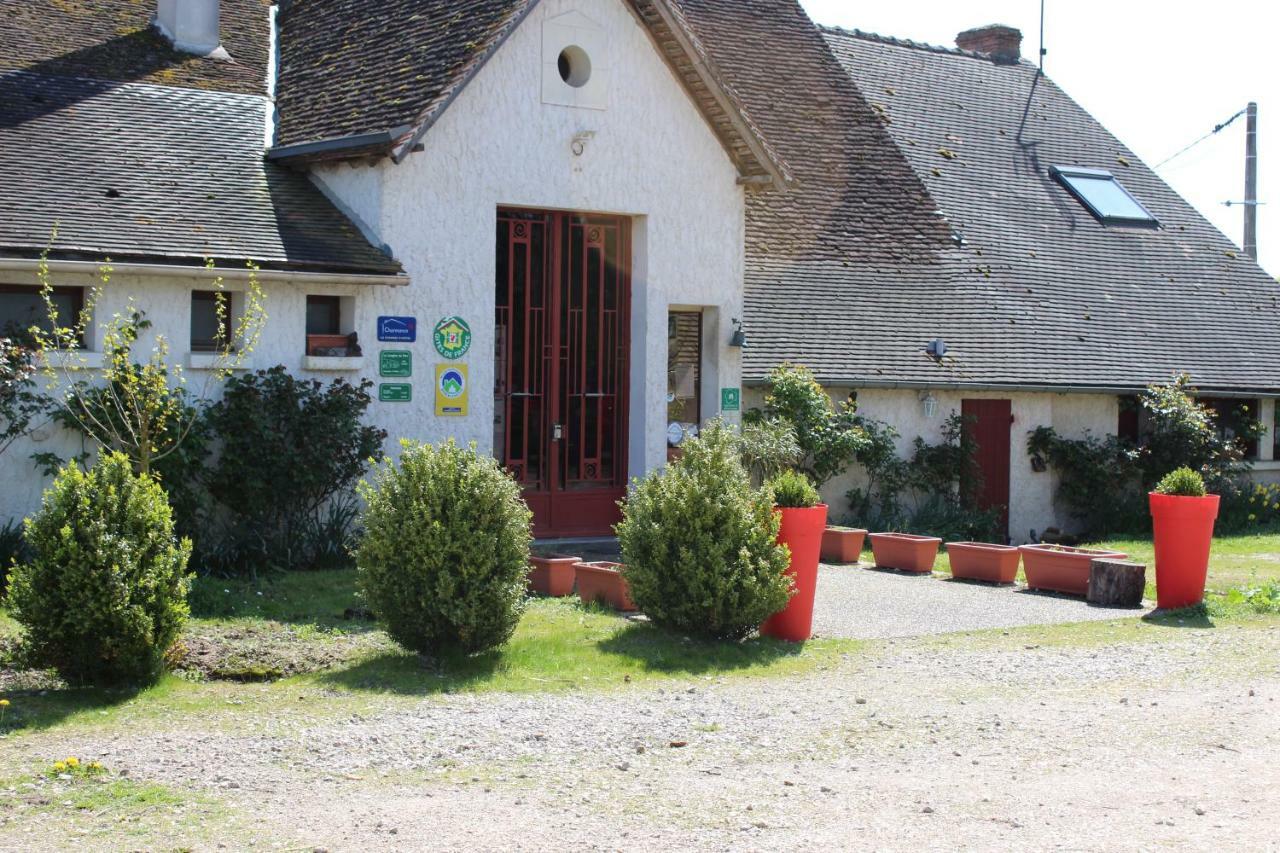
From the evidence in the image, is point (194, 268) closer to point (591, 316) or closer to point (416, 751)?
point (591, 316)

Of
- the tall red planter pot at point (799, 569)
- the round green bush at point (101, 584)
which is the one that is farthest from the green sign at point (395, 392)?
the round green bush at point (101, 584)

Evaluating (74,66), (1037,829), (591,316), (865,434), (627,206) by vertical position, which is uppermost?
(74,66)

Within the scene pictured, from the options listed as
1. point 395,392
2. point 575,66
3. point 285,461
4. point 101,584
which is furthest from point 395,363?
point 101,584

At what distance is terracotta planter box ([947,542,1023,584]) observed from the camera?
52.1 ft

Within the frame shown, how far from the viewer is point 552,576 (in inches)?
552

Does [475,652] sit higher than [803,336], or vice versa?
[803,336]

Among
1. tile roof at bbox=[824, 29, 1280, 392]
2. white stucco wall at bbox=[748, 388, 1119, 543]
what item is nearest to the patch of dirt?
white stucco wall at bbox=[748, 388, 1119, 543]

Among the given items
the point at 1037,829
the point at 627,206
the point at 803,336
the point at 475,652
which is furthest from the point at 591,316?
the point at 1037,829

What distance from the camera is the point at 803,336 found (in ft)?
69.2

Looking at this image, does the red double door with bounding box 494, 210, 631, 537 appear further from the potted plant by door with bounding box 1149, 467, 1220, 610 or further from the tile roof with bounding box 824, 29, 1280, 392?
the potted plant by door with bounding box 1149, 467, 1220, 610

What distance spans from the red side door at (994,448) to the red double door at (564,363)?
6447 mm

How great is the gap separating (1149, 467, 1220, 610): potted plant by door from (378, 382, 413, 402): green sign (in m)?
7.49

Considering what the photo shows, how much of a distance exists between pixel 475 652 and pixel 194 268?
5.54 m

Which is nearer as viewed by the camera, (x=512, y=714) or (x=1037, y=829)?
(x=1037, y=829)
